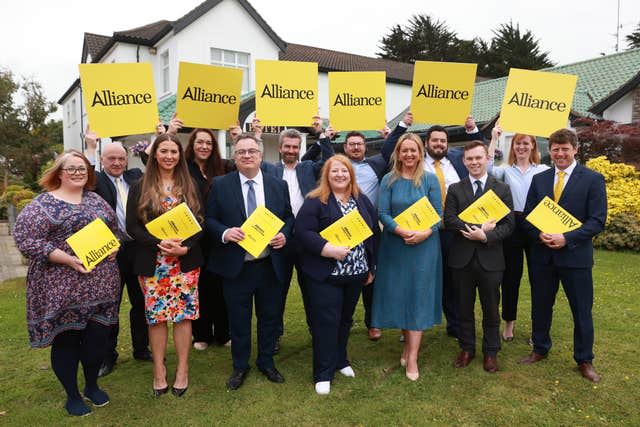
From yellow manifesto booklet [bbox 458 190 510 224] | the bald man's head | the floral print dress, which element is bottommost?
the floral print dress

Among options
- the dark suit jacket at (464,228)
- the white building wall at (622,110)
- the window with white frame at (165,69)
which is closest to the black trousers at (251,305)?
the dark suit jacket at (464,228)

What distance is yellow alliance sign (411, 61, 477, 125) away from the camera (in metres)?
5.02

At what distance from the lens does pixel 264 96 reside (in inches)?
195

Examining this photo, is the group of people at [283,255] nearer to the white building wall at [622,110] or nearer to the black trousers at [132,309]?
the black trousers at [132,309]

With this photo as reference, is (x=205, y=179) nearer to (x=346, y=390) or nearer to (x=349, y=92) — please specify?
(x=349, y=92)

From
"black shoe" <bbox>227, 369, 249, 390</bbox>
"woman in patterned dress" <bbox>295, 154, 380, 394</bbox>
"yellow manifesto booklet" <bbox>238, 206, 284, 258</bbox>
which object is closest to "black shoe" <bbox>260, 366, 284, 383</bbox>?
"black shoe" <bbox>227, 369, 249, 390</bbox>

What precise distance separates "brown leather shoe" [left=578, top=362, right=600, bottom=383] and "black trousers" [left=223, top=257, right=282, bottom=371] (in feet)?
9.13

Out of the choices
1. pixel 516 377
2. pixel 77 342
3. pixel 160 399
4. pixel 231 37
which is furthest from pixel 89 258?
pixel 231 37

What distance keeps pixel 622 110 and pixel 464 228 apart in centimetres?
1472

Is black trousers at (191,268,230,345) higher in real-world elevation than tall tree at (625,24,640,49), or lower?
lower

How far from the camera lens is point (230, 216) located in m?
3.92

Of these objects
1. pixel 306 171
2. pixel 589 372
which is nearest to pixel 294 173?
pixel 306 171

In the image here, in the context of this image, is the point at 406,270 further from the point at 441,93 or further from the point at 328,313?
the point at 441,93

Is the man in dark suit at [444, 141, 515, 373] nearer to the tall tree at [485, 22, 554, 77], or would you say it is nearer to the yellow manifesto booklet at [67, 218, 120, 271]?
the yellow manifesto booklet at [67, 218, 120, 271]
